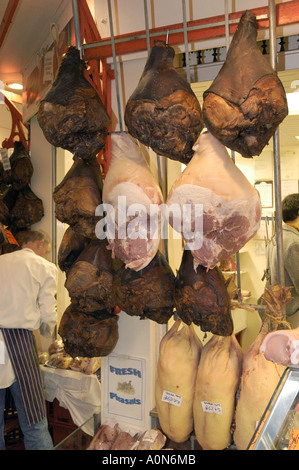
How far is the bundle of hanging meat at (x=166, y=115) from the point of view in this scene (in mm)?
1431

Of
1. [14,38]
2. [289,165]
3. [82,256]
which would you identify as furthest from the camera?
[289,165]

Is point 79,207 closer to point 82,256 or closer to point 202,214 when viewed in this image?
point 82,256

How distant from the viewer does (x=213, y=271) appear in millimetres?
1622

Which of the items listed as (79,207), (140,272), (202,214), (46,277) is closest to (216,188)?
(202,214)

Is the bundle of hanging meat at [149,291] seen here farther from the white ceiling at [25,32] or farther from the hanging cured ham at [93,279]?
the white ceiling at [25,32]

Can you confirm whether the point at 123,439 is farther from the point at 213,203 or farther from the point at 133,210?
the point at 213,203

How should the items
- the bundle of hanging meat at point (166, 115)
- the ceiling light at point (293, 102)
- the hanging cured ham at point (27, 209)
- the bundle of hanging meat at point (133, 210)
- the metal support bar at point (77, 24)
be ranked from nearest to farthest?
the bundle of hanging meat at point (166, 115) < the bundle of hanging meat at point (133, 210) < the metal support bar at point (77, 24) < the ceiling light at point (293, 102) < the hanging cured ham at point (27, 209)

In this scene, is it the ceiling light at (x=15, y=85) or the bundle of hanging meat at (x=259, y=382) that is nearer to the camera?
the bundle of hanging meat at (x=259, y=382)

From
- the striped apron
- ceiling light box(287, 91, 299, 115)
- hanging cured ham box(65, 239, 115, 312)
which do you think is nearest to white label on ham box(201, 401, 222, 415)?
hanging cured ham box(65, 239, 115, 312)

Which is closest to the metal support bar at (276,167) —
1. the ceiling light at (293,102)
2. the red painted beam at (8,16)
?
the ceiling light at (293,102)

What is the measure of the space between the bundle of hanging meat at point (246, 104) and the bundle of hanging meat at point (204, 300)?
48 centimetres

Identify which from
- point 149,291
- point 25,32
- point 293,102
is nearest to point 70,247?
point 149,291

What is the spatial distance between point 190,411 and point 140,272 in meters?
0.62
